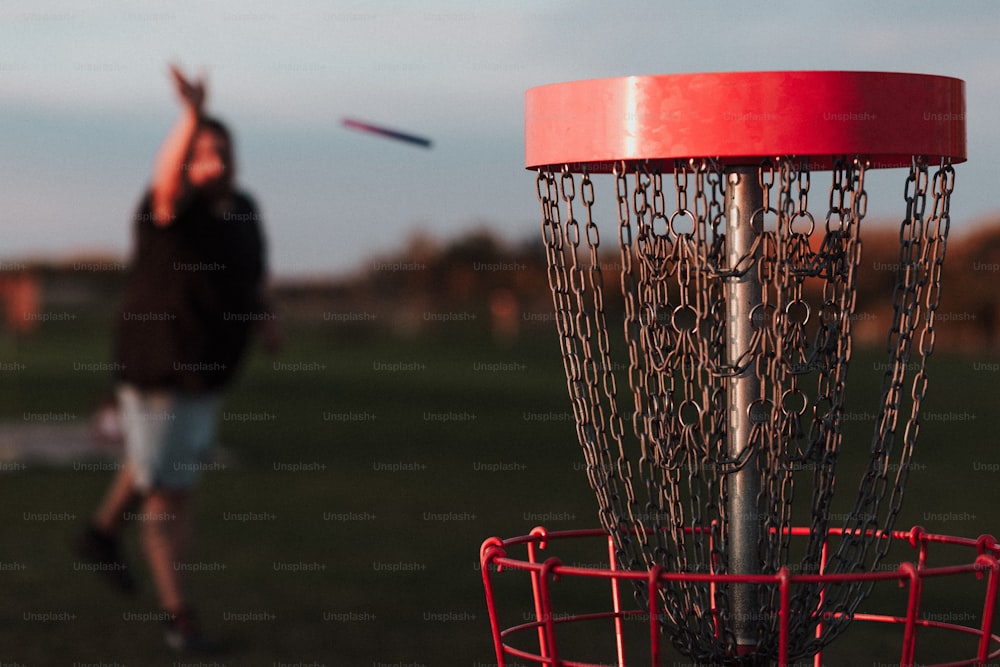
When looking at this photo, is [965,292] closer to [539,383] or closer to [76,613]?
[539,383]

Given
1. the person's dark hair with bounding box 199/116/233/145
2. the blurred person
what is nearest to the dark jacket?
the blurred person

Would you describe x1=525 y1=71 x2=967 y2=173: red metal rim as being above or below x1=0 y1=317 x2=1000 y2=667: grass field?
above

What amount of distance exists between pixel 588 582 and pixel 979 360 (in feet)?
50.4

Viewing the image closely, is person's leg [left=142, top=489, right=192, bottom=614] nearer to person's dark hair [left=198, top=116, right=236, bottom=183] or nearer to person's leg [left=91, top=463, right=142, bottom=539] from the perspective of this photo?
A: person's leg [left=91, top=463, right=142, bottom=539]

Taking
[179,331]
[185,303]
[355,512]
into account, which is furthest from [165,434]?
[355,512]

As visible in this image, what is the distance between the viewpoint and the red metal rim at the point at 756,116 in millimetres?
2400

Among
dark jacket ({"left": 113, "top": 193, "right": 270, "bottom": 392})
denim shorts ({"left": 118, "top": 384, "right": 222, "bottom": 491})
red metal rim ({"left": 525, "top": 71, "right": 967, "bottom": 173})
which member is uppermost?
red metal rim ({"left": 525, "top": 71, "right": 967, "bottom": 173})

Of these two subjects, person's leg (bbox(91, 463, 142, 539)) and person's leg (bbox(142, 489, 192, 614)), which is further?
person's leg (bbox(91, 463, 142, 539))

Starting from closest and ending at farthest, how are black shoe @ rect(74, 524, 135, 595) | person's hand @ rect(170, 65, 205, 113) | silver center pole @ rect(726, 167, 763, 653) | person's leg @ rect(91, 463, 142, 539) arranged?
silver center pole @ rect(726, 167, 763, 653) < person's hand @ rect(170, 65, 205, 113) < person's leg @ rect(91, 463, 142, 539) < black shoe @ rect(74, 524, 135, 595)

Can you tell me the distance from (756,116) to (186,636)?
159 inches

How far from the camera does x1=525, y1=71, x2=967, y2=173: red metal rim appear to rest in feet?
7.88

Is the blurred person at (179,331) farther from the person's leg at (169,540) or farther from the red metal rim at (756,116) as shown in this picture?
the red metal rim at (756,116)

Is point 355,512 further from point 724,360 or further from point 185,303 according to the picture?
point 724,360

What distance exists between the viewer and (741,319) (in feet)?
8.77
